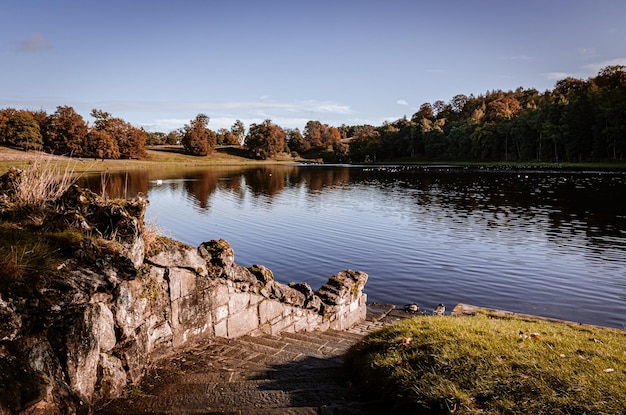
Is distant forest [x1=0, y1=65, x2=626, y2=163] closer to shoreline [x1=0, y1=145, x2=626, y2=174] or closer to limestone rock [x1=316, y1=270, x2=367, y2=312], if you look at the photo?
shoreline [x1=0, y1=145, x2=626, y2=174]

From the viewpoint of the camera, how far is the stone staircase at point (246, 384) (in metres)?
4.91

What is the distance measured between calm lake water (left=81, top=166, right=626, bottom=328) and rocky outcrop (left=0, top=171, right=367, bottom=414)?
1311 millimetres

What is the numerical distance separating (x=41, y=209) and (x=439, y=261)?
17.5 meters

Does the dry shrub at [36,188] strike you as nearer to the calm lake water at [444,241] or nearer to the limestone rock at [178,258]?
the calm lake water at [444,241]

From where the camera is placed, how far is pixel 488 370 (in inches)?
210

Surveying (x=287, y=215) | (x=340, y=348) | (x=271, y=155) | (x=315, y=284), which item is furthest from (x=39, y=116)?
(x=340, y=348)

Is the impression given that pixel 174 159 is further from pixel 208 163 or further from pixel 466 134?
pixel 466 134

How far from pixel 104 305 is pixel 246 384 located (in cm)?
214

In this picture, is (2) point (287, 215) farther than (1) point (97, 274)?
Yes

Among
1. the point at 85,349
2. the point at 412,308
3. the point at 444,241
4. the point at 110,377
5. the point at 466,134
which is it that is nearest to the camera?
the point at 85,349

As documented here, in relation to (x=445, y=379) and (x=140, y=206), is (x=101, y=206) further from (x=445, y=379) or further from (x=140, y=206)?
(x=445, y=379)

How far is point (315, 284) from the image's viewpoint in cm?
1741

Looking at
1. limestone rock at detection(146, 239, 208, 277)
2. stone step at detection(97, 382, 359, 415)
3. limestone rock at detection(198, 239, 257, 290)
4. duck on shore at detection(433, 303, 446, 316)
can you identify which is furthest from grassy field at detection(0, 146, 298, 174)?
stone step at detection(97, 382, 359, 415)

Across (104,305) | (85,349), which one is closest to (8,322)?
(85,349)
